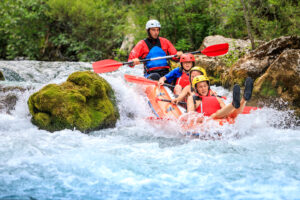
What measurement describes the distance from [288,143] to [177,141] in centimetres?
143

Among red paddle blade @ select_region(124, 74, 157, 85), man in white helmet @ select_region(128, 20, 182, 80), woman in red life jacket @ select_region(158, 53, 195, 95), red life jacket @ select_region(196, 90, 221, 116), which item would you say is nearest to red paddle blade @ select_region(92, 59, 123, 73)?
man in white helmet @ select_region(128, 20, 182, 80)

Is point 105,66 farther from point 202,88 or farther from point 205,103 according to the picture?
point 205,103

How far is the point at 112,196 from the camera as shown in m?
2.56

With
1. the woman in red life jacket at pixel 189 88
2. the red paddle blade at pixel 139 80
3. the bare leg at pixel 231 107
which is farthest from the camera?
the red paddle blade at pixel 139 80

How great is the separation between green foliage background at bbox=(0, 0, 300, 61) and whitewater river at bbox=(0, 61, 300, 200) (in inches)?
236

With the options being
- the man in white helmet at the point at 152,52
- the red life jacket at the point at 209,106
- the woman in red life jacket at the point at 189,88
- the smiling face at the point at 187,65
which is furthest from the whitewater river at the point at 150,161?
the man in white helmet at the point at 152,52

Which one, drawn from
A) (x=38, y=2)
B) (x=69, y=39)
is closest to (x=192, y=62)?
(x=69, y=39)

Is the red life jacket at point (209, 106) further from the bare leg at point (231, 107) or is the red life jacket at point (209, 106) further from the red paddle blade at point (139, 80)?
the red paddle blade at point (139, 80)

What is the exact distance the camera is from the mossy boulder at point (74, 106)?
4.42 meters

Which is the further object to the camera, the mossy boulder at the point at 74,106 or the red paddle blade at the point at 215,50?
the red paddle blade at the point at 215,50

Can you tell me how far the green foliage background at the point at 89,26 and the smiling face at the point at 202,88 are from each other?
18.1ft

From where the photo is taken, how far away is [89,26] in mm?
12961

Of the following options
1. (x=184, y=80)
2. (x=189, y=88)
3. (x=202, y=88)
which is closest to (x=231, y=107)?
(x=202, y=88)

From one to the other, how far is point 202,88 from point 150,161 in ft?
5.26
